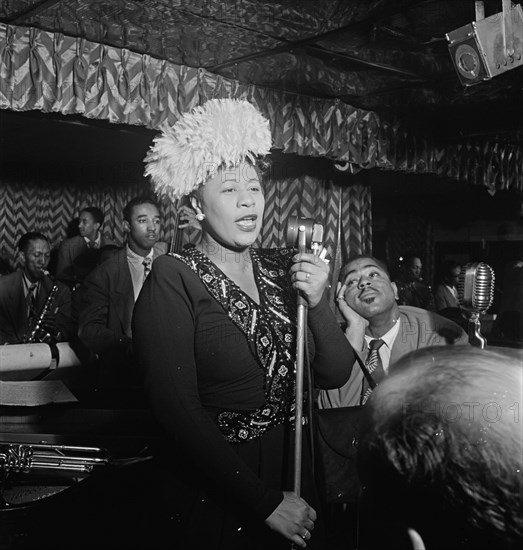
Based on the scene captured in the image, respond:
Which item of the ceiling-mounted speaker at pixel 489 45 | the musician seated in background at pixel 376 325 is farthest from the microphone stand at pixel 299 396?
the ceiling-mounted speaker at pixel 489 45

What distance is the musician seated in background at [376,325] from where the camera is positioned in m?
2.29

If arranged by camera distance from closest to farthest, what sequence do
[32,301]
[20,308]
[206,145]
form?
1. [206,145]
2. [20,308]
3. [32,301]

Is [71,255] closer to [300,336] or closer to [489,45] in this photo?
[489,45]

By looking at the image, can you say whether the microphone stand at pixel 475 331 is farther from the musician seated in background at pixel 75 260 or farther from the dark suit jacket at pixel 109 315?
the musician seated in background at pixel 75 260

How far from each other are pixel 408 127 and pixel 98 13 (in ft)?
8.66

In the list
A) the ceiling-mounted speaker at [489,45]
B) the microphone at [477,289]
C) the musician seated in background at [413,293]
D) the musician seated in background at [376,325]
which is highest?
the ceiling-mounted speaker at [489,45]

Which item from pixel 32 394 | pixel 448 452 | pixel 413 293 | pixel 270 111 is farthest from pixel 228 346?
pixel 413 293

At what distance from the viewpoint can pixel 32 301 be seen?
4.38 metres

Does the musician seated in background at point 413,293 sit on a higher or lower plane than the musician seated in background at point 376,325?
lower

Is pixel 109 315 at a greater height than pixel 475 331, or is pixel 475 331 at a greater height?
pixel 475 331

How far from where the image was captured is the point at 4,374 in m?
2.58

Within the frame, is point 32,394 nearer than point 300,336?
No

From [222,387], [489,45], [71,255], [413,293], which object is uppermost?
[489,45]

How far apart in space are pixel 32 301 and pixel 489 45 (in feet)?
11.6
